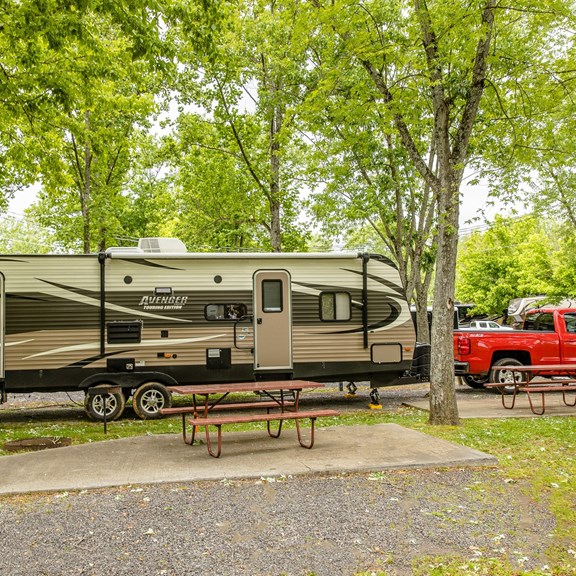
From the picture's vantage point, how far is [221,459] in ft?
22.8

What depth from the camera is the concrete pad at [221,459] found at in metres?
6.09

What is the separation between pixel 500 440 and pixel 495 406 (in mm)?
3688

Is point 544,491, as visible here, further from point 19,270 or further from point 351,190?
point 351,190

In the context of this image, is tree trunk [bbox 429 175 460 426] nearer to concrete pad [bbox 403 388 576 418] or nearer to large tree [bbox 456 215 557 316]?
concrete pad [bbox 403 388 576 418]

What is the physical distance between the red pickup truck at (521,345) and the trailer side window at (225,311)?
17.5 feet

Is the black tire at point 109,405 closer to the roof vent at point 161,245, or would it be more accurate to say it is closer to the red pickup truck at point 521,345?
the roof vent at point 161,245

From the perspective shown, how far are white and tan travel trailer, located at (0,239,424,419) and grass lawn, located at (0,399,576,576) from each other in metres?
0.87

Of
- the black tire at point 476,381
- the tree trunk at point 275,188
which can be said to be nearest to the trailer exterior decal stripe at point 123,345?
the black tire at point 476,381

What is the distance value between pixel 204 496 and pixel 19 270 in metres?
6.72

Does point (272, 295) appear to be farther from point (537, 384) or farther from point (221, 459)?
point (537, 384)

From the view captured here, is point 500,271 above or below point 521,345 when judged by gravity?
above

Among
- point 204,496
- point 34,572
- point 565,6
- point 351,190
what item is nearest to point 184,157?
point 351,190

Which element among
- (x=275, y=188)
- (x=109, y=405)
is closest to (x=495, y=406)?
(x=109, y=405)

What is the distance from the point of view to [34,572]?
3.97 meters
